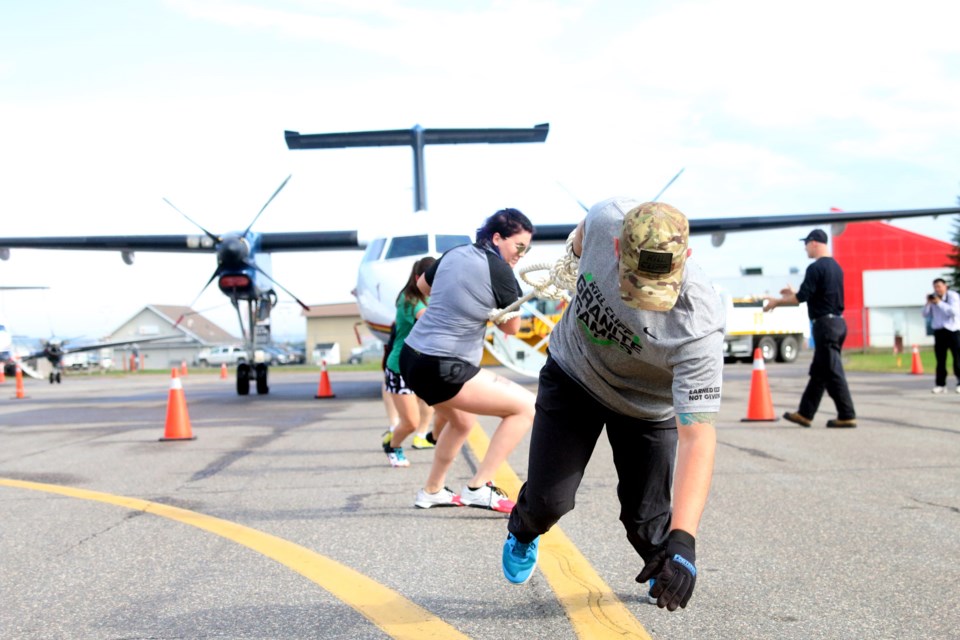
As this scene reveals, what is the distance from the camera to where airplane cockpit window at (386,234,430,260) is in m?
13.6

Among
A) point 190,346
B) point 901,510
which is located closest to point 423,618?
point 901,510

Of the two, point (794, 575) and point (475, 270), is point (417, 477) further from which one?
point (794, 575)

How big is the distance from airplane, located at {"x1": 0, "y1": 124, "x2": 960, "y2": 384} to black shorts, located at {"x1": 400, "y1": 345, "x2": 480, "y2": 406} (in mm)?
8544

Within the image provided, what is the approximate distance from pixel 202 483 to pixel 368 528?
2363 millimetres

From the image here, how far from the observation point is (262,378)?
20.0m

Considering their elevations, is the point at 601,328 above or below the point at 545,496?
above

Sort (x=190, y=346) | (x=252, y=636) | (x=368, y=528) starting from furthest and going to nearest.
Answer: (x=190, y=346) → (x=368, y=528) → (x=252, y=636)

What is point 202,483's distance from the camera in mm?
7035

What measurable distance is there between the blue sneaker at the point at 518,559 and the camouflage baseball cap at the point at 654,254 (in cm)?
131

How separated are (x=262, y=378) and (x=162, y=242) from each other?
148 inches

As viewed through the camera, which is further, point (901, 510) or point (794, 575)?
point (901, 510)

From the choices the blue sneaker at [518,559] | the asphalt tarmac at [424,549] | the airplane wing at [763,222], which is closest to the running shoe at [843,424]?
the asphalt tarmac at [424,549]

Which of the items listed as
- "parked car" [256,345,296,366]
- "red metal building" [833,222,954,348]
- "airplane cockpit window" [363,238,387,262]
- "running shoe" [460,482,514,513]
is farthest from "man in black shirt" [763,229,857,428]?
"parked car" [256,345,296,366]

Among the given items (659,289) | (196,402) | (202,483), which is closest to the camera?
(659,289)
